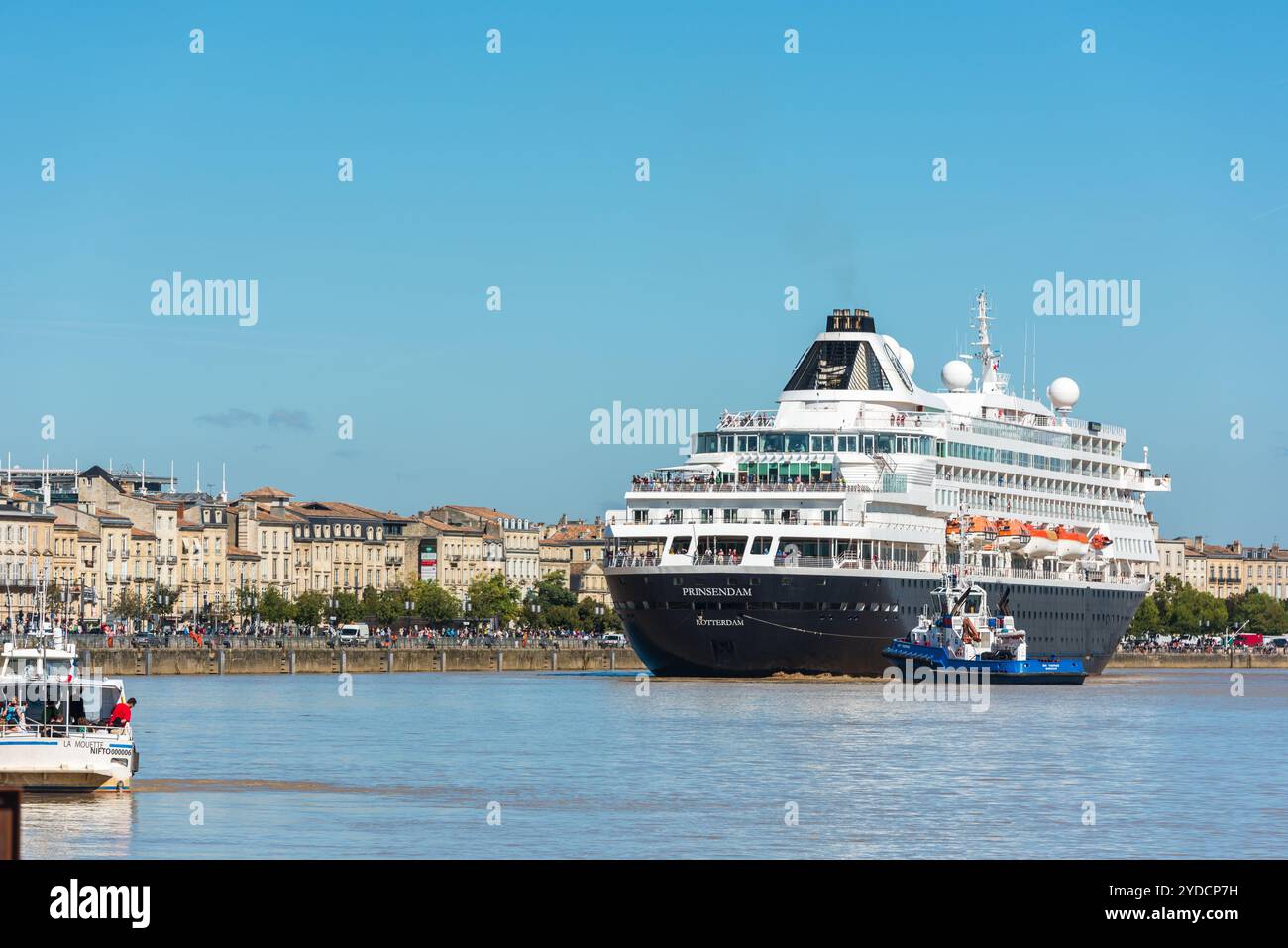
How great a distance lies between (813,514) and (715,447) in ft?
18.9

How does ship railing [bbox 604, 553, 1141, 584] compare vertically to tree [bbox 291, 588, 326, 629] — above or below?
above

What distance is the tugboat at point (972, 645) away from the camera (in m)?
85.1

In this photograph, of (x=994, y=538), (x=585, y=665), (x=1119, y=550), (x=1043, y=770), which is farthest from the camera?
(x=585, y=665)

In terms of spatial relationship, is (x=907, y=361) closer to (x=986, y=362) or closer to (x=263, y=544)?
(x=986, y=362)

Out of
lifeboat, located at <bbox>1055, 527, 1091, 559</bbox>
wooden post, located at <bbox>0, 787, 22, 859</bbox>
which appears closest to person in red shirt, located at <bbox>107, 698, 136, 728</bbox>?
wooden post, located at <bbox>0, 787, 22, 859</bbox>

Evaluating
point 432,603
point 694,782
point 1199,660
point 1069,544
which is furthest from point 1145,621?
point 694,782

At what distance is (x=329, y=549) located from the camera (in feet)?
609

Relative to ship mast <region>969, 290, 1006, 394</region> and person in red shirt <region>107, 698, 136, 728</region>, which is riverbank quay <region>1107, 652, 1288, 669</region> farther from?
person in red shirt <region>107, 698, 136, 728</region>

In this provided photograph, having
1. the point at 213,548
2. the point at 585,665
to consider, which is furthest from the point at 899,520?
the point at 213,548

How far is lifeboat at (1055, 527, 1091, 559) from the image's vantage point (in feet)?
335

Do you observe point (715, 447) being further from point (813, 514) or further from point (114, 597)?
point (114, 597)

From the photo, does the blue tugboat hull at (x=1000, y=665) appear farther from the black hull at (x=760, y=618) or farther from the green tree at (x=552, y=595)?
the green tree at (x=552, y=595)

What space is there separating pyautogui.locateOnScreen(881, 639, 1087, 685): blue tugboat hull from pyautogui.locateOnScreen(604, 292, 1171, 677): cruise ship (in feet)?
5.10
